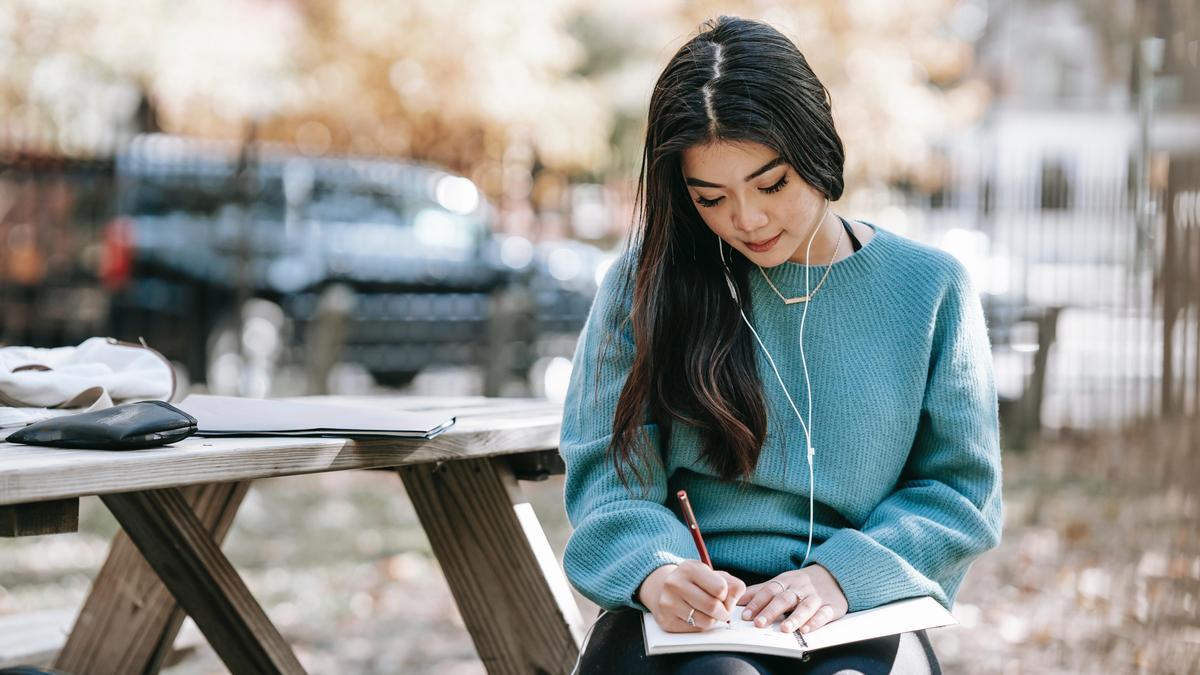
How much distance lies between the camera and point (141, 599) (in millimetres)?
2889

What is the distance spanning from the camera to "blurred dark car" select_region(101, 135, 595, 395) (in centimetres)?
981

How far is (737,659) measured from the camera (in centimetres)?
191

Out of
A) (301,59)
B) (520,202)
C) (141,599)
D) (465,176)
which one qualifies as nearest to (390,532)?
(141,599)

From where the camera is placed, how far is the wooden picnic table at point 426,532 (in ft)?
7.44

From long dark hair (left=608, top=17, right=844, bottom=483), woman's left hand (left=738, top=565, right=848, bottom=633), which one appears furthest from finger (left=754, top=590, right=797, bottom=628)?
long dark hair (left=608, top=17, right=844, bottom=483)

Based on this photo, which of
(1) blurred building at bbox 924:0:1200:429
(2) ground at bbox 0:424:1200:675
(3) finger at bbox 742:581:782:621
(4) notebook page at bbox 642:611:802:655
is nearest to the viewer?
(4) notebook page at bbox 642:611:802:655

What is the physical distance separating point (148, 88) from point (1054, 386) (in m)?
11.1

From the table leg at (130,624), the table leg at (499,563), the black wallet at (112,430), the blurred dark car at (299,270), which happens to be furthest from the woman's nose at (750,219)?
the blurred dark car at (299,270)

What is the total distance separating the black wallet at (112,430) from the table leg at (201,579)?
438 mm

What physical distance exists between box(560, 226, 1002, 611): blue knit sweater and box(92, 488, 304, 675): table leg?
0.68 meters

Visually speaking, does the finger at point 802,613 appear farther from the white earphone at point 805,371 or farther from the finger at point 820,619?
the white earphone at point 805,371

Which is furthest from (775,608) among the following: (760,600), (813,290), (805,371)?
(813,290)

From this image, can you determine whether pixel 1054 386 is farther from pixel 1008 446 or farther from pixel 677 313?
pixel 677 313

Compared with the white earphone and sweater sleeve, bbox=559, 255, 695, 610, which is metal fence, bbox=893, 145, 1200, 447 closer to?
the white earphone
